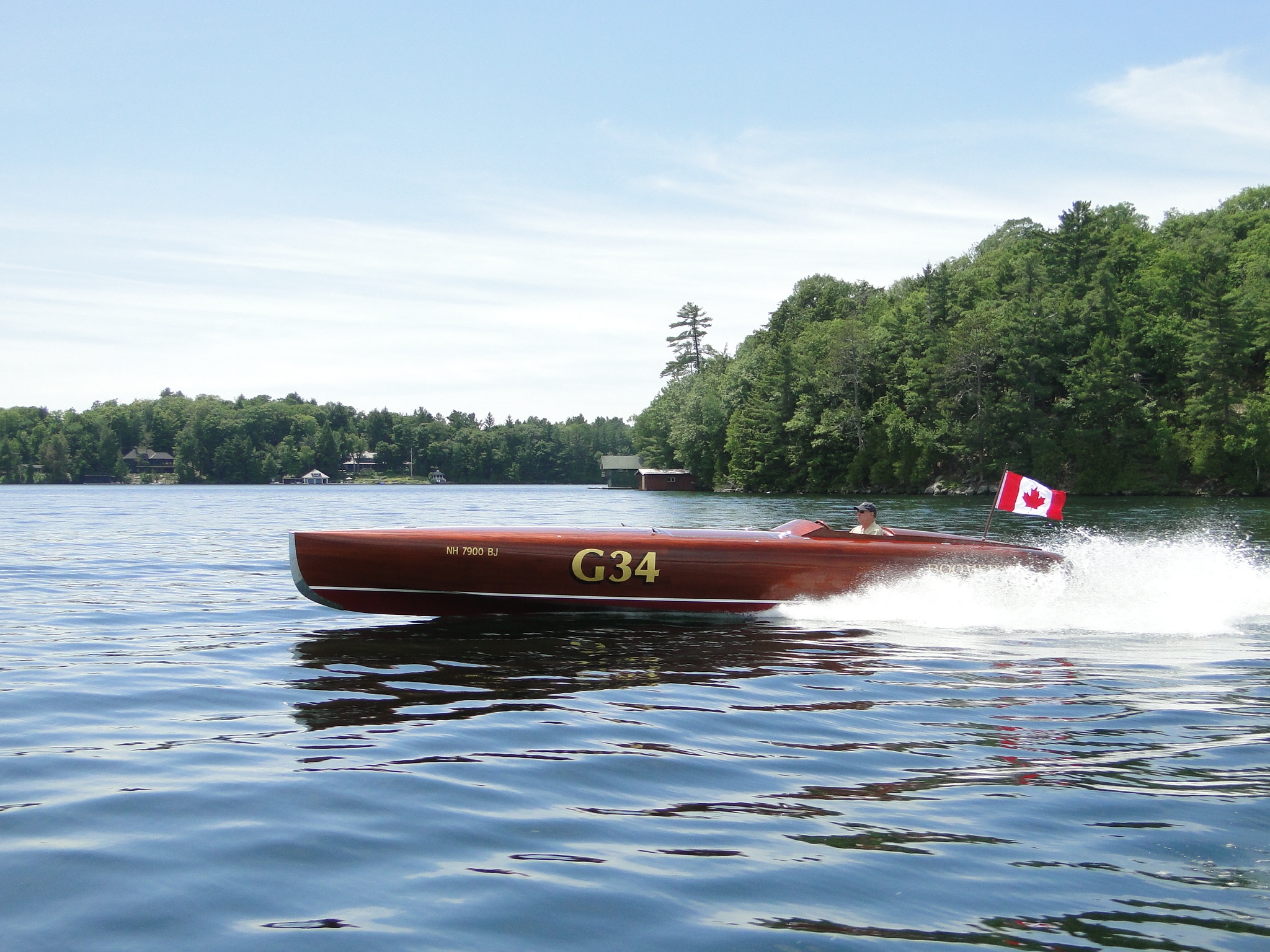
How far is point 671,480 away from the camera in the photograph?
9688cm

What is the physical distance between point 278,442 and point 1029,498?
165373 millimetres

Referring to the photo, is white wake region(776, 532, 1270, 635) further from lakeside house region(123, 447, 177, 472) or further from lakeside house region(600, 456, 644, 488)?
lakeside house region(123, 447, 177, 472)

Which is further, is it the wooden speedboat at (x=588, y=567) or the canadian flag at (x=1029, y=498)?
the canadian flag at (x=1029, y=498)

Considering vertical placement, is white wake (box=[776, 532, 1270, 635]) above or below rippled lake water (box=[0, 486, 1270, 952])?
above

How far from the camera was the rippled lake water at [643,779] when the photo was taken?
13.1 ft

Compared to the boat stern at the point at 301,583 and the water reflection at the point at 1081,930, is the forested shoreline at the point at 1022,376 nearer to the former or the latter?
the boat stern at the point at 301,583

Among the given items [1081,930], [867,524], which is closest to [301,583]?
[867,524]

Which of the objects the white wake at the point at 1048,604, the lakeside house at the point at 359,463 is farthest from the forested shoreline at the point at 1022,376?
the lakeside house at the point at 359,463

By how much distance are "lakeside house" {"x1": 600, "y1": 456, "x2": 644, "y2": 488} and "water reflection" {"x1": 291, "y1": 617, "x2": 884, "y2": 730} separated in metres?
107

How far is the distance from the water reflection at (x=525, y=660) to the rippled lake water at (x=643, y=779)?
0.20 feet

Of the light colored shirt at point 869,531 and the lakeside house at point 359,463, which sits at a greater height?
the lakeside house at point 359,463

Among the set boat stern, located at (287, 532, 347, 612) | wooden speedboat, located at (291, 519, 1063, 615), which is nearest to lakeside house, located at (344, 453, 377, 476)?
boat stern, located at (287, 532, 347, 612)

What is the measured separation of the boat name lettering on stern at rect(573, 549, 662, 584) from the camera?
11703 millimetres

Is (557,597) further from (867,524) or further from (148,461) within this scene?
(148,461)
